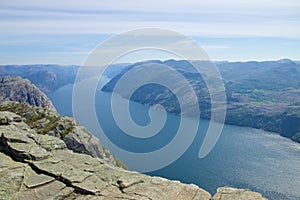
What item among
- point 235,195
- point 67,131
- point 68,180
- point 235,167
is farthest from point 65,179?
point 235,167

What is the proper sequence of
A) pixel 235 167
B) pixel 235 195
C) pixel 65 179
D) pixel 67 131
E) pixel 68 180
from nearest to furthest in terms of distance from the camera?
pixel 235 195, pixel 68 180, pixel 65 179, pixel 67 131, pixel 235 167

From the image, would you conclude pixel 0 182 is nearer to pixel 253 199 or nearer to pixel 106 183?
pixel 106 183

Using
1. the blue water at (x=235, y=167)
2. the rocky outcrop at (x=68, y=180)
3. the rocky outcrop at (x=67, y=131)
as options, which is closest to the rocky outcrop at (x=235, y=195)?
the rocky outcrop at (x=68, y=180)

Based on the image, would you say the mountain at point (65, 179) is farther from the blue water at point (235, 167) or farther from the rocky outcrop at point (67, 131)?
the blue water at point (235, 167)

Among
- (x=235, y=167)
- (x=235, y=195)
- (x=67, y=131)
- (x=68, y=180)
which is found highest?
(x=68, y=180)

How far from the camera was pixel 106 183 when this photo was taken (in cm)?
2067

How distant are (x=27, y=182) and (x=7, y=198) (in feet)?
6.17

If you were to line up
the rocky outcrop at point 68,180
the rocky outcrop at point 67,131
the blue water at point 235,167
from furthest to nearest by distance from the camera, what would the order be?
the blue water at point 235,167
the rocky outcrop at point 67,131
the rocky outcrop at point 68,180

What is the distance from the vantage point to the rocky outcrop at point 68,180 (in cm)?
1902

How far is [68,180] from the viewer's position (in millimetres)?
20203

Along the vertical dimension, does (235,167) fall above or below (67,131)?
below

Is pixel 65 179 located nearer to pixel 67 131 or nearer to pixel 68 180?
pixel 68 180

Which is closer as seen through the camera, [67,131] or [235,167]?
[67,131]

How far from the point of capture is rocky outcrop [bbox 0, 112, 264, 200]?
62.4 feet
